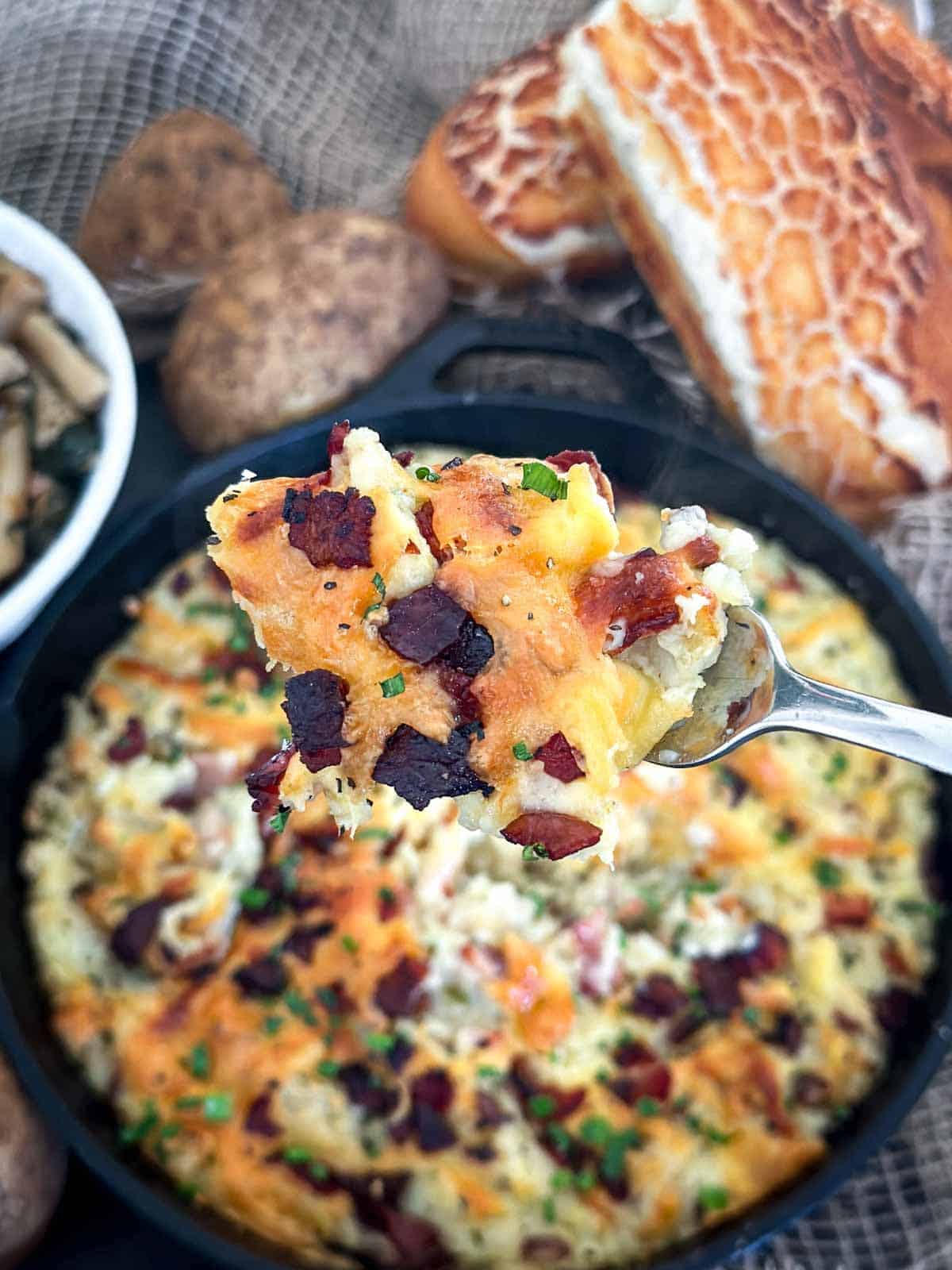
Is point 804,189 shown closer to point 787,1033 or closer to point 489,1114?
point 787,1033

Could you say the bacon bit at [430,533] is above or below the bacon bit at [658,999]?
above

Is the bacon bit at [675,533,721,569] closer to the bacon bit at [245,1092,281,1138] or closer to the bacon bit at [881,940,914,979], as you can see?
the bacon bit at [881,940,914,979]

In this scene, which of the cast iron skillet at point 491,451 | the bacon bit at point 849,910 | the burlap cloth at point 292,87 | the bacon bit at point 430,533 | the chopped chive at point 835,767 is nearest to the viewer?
the bacon bit at point 430,533

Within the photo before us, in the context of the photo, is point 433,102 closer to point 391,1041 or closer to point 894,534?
point 894,534

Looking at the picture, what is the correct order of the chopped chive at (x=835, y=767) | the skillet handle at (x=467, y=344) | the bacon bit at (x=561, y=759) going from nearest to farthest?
1. the bacon bit at (x=561, y=759)
2. the chopped chive at (x=835, y=767)
3. the skillet handle at (x=467, y=344)

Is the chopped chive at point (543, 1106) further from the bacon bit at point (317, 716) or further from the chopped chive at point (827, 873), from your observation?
the bacon bit at point (317, 716)

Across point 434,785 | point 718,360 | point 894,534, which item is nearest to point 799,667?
point 894,534

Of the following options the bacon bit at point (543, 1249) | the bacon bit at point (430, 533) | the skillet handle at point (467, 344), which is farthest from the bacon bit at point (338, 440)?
the bacon bit at point (543, 1249)
